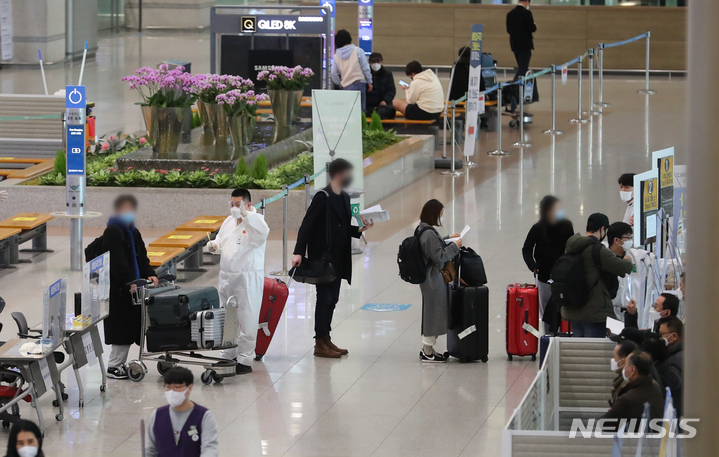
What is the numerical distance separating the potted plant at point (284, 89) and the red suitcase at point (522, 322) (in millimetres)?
9190

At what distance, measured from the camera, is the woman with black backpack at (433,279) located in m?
8.70

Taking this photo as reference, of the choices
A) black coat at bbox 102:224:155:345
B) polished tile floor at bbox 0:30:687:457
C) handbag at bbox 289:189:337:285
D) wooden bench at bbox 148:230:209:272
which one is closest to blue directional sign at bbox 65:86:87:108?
wooden bench at bbox 148:230:209:272

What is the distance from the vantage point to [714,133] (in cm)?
260

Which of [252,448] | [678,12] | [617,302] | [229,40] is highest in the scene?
[678,12]

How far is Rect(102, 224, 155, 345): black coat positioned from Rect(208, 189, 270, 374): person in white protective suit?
67cm

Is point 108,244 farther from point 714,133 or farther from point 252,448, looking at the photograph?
point 714,133

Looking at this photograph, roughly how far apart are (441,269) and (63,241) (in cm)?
658

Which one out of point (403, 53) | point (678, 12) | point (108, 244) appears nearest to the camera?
point (108, 244)

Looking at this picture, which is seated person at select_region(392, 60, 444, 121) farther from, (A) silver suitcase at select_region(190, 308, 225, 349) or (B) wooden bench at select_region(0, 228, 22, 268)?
(A) silver suitcase at select_region(190, 308, 225, 349)

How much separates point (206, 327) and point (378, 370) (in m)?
1.48

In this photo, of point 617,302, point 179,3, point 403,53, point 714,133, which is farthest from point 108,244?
point 179,3

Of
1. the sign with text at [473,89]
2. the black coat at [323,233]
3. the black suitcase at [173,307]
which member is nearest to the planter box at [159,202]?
the sign with text at [473,89]

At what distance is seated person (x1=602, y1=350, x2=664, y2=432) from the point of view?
18.5 ft

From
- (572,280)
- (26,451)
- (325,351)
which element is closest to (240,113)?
(325,351)
